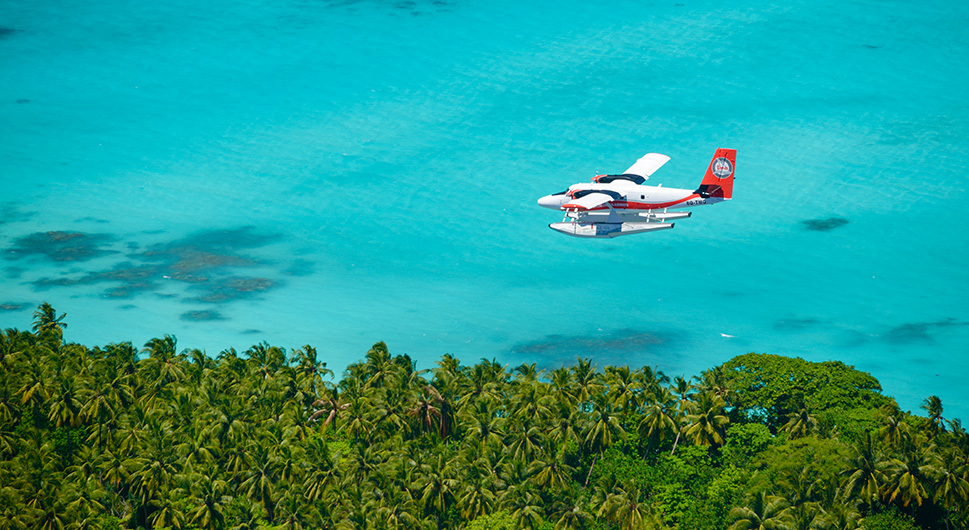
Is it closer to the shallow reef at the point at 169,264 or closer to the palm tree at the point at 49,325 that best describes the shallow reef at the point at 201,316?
the shallow reef at the point at 169,264

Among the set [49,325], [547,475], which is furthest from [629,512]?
[49,325]

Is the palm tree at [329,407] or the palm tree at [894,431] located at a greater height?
the palm tree at [329,407]

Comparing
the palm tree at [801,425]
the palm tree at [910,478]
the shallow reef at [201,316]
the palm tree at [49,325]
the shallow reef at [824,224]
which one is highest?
the shallow reef at [824,224]

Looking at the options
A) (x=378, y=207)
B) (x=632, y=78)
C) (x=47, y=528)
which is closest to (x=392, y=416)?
(x=47, y=528)

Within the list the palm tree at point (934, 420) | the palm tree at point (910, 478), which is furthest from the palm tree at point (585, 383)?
the palm tree at point (934, 420)

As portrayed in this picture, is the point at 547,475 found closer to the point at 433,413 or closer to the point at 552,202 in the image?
the point at 433,413

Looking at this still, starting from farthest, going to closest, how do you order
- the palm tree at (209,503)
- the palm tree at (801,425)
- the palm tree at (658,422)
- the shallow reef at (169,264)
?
the shallow reef at (169,264) → the palm tree at (658,422) → the palm tree at (801,425) → the palm tree at (209,503)

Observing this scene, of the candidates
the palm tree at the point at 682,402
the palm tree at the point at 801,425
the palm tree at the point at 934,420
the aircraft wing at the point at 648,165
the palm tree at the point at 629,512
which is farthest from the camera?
the aircraft wing at the point at 648,165
